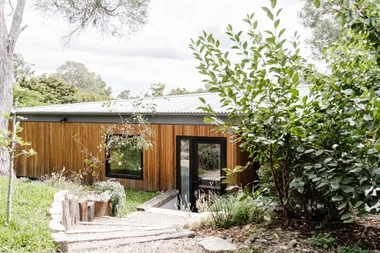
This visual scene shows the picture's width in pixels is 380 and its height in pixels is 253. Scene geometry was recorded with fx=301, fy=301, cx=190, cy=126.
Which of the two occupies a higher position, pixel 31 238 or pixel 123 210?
pixel 31 238

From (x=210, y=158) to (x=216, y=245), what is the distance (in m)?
5.52

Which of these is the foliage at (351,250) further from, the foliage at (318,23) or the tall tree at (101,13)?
the foliage at (318,23)

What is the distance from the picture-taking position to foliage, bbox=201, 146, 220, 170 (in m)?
8.56

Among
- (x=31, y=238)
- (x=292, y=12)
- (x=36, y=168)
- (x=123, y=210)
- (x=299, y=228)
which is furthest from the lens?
(x=292, y=12)

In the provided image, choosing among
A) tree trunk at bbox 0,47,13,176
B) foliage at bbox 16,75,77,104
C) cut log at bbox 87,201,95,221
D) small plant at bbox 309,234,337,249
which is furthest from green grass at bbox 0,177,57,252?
foliage at bbox 16,75,77,104

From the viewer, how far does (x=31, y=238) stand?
3.10 m

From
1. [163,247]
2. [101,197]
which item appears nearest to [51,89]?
[101,197]

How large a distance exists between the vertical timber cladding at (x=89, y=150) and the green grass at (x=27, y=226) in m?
4.47

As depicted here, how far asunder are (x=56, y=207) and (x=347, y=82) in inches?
161

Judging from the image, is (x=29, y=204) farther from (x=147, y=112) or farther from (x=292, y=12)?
(x=292, y=12)

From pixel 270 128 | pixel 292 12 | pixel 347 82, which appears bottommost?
pixel 270 128

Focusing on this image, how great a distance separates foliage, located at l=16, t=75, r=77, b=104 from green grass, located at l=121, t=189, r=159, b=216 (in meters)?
15.7

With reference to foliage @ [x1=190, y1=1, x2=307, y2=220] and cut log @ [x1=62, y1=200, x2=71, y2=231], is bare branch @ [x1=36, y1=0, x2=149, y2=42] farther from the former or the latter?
foliage @ [x1=190, y1=1, x2=307, y2=220]

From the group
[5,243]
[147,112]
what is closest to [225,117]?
[147,112]
